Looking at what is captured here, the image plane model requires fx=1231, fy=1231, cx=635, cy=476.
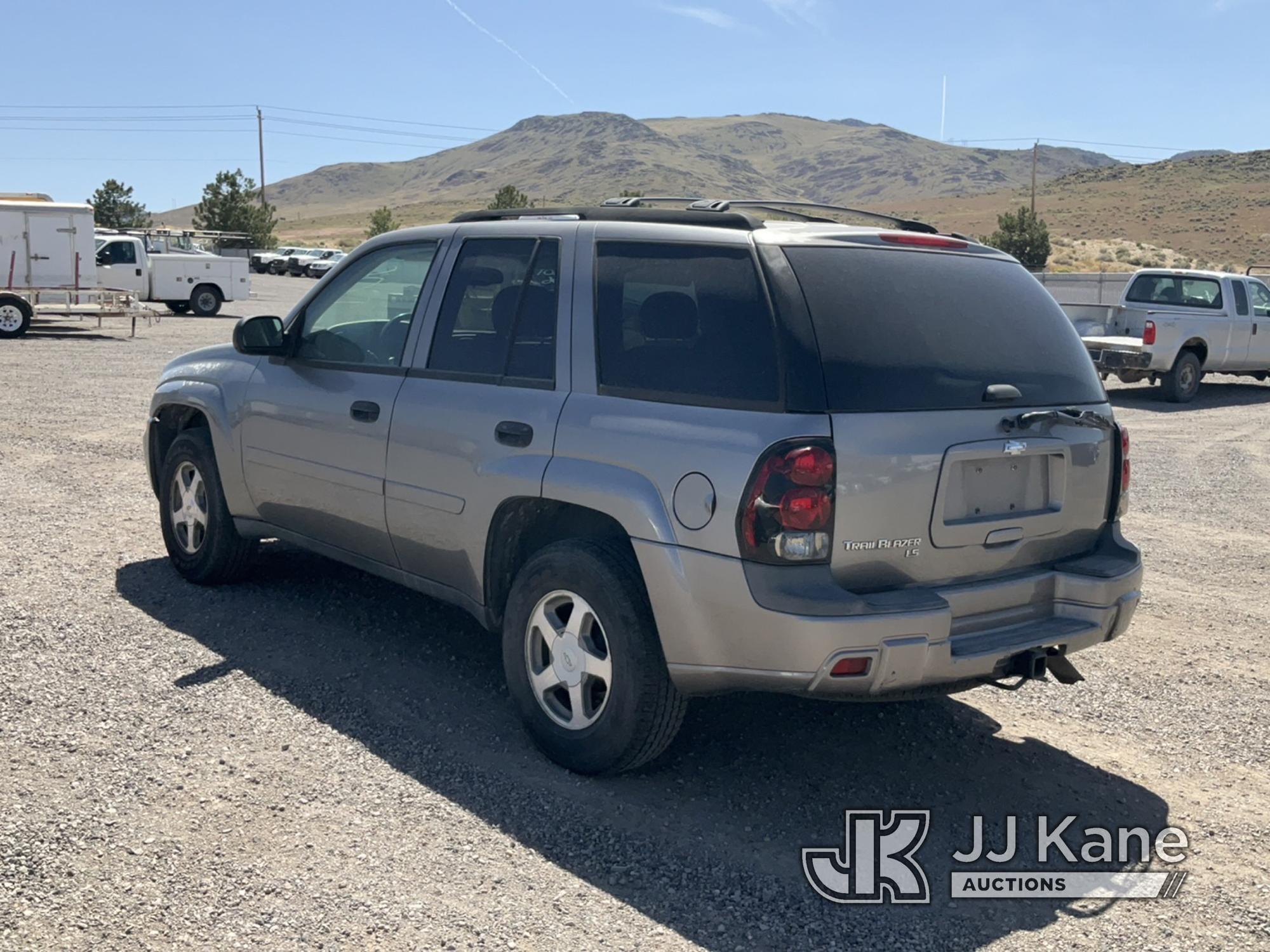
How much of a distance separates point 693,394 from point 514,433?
2.73 ft

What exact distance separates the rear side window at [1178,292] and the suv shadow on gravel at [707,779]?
603 inches

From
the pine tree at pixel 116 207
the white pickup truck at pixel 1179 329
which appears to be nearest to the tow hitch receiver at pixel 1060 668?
the white pickup truck at pixel 1179 329

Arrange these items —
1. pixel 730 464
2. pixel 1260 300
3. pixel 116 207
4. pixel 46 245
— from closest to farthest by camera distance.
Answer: pixel 730 464 < pixel 1260 300 < pixel 46 245 < pixel 116 207

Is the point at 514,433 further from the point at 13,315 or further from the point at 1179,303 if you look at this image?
the point at 13,315

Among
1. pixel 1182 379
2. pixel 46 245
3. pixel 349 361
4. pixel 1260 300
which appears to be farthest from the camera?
pixel 46 245

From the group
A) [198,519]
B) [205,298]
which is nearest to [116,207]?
[205,298]

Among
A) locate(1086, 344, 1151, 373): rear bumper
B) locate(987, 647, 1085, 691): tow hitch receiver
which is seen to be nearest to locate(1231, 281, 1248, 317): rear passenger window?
locate(1086, 344, 1151, 373): rear bumper

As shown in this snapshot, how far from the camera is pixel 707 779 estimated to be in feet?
14.7

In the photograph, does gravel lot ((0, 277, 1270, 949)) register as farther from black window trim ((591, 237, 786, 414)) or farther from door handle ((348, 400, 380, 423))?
black window trim ((591, 237, 786, 414))

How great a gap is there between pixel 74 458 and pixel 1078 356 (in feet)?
29.0

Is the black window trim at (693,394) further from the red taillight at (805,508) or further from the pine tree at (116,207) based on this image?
the pine tree at (116,207)

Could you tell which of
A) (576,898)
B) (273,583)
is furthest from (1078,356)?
(273,583)

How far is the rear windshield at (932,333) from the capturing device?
157 inches

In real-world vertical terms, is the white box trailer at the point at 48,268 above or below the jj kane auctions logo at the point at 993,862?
above
